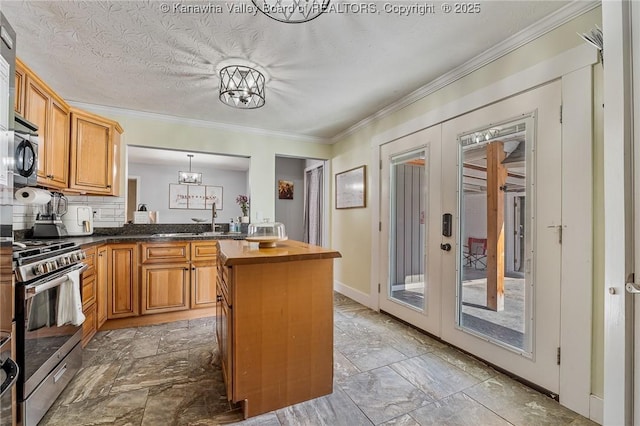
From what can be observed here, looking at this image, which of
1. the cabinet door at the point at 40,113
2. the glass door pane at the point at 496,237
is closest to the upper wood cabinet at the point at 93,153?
the cabinet door at the point at 40,113

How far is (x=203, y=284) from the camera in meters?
3.19

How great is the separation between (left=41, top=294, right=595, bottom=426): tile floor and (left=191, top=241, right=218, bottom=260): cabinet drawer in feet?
2.96

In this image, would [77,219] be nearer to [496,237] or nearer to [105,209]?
[105,209]

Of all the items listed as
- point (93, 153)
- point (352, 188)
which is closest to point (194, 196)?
point (93, 153)

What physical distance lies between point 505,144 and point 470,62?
729 millimetres

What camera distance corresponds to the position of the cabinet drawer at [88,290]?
2.32m

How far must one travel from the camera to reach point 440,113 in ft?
8.34

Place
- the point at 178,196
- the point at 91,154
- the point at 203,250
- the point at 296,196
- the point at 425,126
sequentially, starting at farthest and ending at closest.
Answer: the point at 178,196 → the point at 296,196 → the point at 203,250 → the point at 91,154 → the point at 425,126

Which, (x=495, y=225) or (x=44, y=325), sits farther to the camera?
(x=495, y=225)

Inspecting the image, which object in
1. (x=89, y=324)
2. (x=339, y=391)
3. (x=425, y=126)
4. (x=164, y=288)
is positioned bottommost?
(x=339, y=391)

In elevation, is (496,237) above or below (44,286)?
above

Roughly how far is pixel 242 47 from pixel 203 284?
2432mm

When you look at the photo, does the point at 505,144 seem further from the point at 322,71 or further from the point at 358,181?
the point at 358,181

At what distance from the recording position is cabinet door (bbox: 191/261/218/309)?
3145mm
